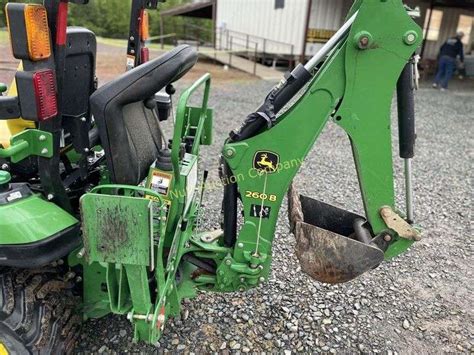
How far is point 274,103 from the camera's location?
2.05 metres

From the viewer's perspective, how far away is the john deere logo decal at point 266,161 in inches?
81.0

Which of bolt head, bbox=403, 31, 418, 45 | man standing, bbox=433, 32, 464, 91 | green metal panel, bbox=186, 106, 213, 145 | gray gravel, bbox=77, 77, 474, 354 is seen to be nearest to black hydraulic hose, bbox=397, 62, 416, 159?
bolt head, bbox=403, 31, 418, 45

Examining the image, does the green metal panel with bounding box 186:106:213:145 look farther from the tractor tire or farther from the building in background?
the building in background

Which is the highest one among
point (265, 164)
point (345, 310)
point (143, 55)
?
point (143, 55)

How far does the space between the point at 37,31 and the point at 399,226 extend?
1.74 meters

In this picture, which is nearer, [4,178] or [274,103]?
[4,178]

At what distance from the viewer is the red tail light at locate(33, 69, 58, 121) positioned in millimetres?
1604

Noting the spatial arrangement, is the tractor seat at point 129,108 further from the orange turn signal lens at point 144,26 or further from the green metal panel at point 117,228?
the orange turn signal lens at point 144,26

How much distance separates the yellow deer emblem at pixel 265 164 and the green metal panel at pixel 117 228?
0.60m

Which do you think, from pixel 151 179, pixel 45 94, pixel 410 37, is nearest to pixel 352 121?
pixel 410 37

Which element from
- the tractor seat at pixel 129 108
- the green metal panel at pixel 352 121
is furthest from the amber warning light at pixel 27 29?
the green metal panel at pixel 352 121

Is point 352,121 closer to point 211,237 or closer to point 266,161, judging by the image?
point 266,161

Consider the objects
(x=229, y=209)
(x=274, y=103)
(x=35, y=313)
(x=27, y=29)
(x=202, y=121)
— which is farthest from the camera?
(x=202, y=121)

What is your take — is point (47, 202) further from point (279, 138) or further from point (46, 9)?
point (279, 138)
